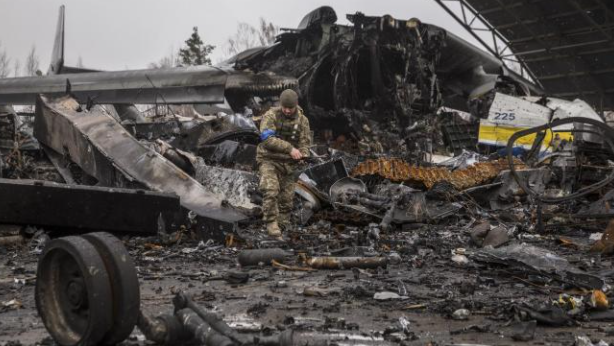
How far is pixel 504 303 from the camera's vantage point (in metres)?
3.45

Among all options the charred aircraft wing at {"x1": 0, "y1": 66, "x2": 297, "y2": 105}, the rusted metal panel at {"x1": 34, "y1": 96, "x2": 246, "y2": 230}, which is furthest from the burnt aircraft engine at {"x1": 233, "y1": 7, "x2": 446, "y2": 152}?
the rusted metal panel at {"x1": 34, "y1": 96, "x2": 246, "y2": 230}

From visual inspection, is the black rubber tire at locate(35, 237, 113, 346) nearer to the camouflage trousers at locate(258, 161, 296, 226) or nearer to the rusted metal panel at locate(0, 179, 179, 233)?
the rusted metal panel at locate(0, 179, 179, 233)

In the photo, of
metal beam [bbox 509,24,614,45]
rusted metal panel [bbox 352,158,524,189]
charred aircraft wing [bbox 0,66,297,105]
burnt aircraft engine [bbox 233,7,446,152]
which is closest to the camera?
rusted metal panel [bbox 352,158,524,189]

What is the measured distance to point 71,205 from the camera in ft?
17.1

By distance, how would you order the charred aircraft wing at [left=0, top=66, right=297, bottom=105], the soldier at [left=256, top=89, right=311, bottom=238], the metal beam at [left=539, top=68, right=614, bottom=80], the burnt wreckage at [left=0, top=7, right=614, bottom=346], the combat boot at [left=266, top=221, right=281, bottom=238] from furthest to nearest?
the metal beam at [left=539, top=68, right=614, bottom=80] → the charred aircraft wing at [left=0, top=66, right=297, bottom=105] → the soldier at [left=256, top=89, right=311, bottom=238] → the combat boot at [left=266, top=221, right=281, bottom=238] → the burnt wreckage at [left=0, top=7, right=614, bottom=346]

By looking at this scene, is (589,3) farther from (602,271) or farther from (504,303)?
(504,303)

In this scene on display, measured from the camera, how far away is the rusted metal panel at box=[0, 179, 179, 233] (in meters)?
5.14

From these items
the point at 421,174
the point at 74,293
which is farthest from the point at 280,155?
the point at 74,293

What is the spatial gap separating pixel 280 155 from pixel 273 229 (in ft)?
2.81

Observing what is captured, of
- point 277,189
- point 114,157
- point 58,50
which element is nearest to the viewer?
point 277,189

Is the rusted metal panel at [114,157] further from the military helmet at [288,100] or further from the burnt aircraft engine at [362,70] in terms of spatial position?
the burnt aircraft engine at [362,70]

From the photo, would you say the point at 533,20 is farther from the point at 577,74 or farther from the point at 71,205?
the point at 71,205

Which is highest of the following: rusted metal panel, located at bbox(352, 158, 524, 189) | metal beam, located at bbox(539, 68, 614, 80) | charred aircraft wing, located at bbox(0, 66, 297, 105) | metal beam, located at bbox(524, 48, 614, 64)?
metal beam, located at bbox(524, 48, 614, 64)

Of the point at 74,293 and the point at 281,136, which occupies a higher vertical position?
the point at 281,136
